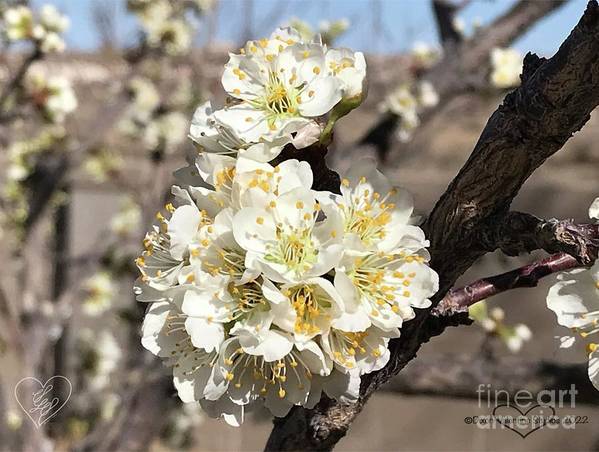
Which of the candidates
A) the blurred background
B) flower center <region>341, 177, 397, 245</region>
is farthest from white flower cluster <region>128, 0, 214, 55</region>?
flower center <region>341, 177, 397, 245</region>

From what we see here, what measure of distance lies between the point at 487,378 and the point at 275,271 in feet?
3.56

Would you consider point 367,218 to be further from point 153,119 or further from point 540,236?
point 153,119

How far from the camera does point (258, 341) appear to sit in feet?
1.82

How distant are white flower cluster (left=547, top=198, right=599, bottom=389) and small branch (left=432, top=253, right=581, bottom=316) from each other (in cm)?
4

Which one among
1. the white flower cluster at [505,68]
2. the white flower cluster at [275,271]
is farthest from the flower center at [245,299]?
the white flower cluster at [505,68]

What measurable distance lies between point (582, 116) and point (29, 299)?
1.76 meters

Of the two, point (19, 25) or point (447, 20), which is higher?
point (447, 20)

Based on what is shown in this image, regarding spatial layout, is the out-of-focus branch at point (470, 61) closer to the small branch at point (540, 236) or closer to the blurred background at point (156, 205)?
the blurred background at point (156, 205)

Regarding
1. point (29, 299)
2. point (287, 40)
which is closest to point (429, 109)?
point (29, 299)

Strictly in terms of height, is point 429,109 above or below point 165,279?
A: above

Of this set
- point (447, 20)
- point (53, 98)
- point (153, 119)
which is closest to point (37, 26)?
point (53, 98)

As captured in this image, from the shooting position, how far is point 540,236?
0.56m

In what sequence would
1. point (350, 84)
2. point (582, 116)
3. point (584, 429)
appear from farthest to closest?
1. point (584, 429)
2. point (350, 84)
3. point (582, 116)

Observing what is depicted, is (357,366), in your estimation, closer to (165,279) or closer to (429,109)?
(165,279)
